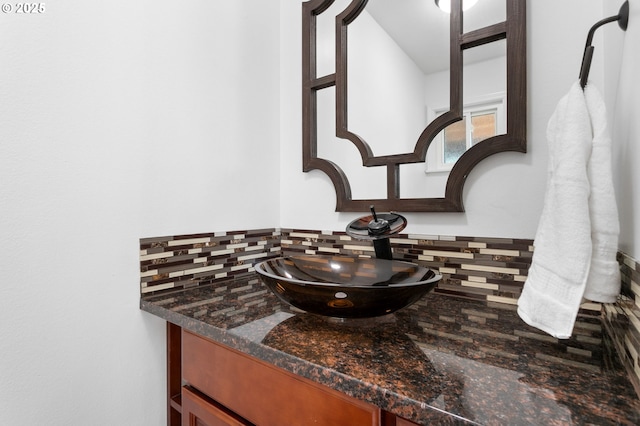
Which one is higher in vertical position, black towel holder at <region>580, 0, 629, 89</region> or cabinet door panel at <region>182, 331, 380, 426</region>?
black towel holder at <region>580, 0, 629, 89</region>

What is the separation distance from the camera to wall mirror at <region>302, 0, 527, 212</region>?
961mm

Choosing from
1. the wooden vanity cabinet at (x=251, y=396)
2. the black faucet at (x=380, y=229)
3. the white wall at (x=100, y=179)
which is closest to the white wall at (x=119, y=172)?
the white wall at (x=100, y=179)

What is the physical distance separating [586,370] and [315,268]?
0.70 meters

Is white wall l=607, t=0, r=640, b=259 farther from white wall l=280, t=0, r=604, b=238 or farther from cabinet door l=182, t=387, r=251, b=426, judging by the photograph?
cabinet door l=182, t=387, r=251, b=426

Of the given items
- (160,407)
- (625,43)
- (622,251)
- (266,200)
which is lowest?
(160,407)

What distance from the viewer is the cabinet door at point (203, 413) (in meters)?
0.76

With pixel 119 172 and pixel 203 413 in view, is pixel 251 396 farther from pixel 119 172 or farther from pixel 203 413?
pixel 119 172

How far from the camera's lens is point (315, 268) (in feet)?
3.54

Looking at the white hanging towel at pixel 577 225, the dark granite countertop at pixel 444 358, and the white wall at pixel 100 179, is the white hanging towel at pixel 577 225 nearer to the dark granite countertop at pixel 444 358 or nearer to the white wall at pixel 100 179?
the dark granite countertop at pixel 444 358

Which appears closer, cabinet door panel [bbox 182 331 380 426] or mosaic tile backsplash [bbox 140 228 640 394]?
cabinet door panel [bbox 182 331 380 426]

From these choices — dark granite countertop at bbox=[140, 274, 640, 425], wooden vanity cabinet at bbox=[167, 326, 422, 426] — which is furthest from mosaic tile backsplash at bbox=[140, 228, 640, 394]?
wooden vanity cabinet at bbox=[167, 326, 422, 426]

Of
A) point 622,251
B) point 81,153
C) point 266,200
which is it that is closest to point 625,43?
point 622,251

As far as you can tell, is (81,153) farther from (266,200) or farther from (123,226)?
(266,200)

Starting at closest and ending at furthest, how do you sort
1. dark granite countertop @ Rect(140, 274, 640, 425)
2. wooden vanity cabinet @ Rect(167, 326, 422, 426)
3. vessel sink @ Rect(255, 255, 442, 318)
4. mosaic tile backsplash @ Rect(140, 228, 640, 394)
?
dark granite countertop @ Rect(140, 274, 640, 425) → wooden vanity cabinet @ Rect(167, 326, 422, 426) → vessel sink @ Rect(255, 255, 442, 318) → mosaic tile backsplash @ Rect(140, 228, 640, 394)
